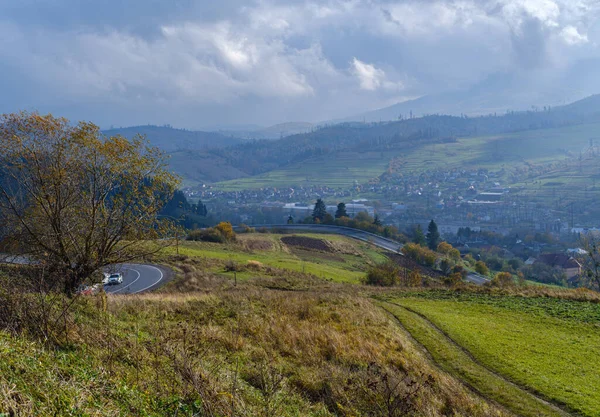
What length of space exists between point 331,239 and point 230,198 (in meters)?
129

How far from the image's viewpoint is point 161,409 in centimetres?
597

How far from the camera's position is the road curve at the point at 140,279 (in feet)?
85.8

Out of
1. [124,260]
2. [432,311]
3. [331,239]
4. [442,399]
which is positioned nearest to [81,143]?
[124,260]

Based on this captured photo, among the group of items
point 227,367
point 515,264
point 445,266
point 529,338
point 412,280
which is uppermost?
point 227,367

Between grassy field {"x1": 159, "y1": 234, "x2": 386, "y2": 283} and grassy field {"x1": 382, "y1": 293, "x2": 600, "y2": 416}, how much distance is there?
18.1m

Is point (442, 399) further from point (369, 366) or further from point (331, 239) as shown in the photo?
point (331, 239)

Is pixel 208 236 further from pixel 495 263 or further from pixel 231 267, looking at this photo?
pixel 495 263

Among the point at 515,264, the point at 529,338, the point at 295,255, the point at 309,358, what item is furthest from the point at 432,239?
the point at 309,358

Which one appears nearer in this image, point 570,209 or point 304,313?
point 304,313

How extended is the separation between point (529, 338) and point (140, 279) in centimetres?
2326

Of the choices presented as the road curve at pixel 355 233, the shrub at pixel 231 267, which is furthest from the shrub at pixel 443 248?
the shrub at pixel 231 267

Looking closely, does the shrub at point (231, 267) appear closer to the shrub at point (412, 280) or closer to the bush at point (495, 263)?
the shrub at point (412, 280)

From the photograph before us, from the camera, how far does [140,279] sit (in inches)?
1166

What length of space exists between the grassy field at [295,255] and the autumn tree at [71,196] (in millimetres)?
20501
